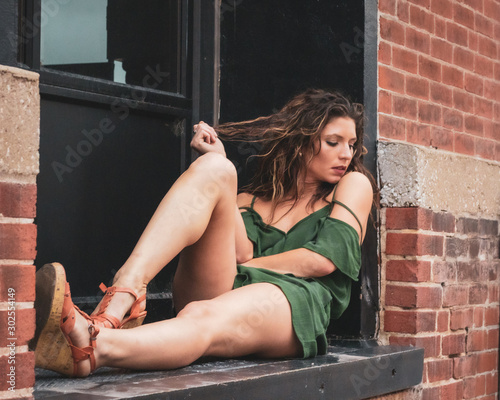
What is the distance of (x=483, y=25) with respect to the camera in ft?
14.3

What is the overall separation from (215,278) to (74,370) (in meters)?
0.80

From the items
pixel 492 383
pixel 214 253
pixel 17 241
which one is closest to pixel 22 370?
pixel 17 241

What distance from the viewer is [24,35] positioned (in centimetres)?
307

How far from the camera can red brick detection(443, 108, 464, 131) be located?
4035 millimetres

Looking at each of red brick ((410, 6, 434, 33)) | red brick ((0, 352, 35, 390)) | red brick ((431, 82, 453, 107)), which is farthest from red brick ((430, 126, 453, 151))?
red brick ((0, 352, 35, 390))

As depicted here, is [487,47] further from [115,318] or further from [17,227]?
[17,227]

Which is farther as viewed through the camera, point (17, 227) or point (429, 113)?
point (429, 113)

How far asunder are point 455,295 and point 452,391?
453 millimetres

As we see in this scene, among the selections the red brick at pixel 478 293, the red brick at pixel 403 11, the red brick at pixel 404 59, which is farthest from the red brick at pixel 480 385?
the red brick at pixel 403 11

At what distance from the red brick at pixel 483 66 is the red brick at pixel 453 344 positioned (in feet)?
4.63

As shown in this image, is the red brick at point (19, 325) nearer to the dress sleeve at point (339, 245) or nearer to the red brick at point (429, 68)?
the dress sleeve at point (339, 245)

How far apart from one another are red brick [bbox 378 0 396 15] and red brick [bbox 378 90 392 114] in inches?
14.8

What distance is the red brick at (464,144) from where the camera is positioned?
4.10 meters

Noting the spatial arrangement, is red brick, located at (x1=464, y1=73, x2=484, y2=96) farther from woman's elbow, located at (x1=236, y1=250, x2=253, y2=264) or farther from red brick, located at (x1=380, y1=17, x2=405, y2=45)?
woman's elbow, located at (x1=236, y1=250, x2=253, y2=264)
